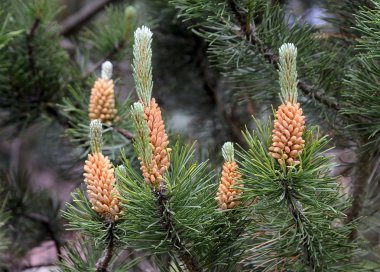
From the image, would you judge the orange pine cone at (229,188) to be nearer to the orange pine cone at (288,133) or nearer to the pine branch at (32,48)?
the orange pine cone at (288,133)

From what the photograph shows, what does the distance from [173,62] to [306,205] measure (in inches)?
29.5

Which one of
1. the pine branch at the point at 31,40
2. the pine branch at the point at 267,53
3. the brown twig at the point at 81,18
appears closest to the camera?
the pine branch at the point at 267,53

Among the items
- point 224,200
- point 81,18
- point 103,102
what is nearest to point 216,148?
point 103,102

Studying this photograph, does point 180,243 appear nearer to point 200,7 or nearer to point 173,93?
point 200,7

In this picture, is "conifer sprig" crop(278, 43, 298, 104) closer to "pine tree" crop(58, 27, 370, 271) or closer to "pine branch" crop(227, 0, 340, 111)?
"pine tree" crop(58, 27, 370, 271)

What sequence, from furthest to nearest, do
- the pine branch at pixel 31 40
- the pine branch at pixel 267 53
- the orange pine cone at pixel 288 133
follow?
the pine branch at pixel 31 40 < the pine branch at pixel 267 53 < the orange pine cone at pixel 288 133

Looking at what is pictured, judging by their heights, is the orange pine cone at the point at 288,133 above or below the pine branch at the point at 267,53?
below

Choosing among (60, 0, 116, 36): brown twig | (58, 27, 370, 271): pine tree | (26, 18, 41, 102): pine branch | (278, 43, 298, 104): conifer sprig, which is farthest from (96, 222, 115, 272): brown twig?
(60, 0, 116, 36): brown twig

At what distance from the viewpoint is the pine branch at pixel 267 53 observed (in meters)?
0.85

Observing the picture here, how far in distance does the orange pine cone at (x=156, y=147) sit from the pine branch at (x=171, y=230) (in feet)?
0.05

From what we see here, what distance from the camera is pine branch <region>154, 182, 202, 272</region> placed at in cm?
69

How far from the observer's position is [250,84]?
1.03 meters

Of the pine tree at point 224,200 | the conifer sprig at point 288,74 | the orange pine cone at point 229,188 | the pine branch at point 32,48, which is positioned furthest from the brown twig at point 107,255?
the pine branch at point 32,48

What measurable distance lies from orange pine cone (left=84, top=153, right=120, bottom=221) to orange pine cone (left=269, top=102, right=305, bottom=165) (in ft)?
0.62
